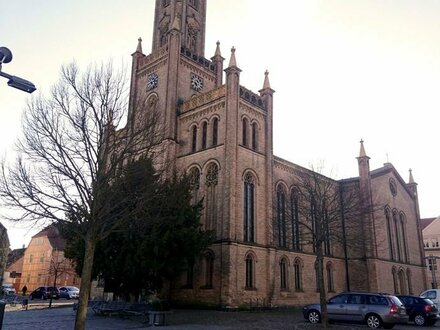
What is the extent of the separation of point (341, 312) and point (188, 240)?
29.3 ft

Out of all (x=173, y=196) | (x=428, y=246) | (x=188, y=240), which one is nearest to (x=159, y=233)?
(x=188, y=240)

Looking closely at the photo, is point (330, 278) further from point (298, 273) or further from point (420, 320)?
point (420, 320)

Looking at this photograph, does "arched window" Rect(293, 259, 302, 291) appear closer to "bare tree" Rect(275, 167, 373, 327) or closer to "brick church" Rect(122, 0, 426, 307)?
"brick church" Rect(122, 0, 426, 307)

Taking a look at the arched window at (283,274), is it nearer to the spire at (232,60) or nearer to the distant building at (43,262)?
the spire at (232,60)

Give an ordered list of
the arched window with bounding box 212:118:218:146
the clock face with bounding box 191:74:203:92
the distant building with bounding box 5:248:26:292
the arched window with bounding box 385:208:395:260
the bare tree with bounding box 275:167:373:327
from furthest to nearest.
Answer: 1. the distant building with bounding box 5:248:26:292
2. the arched window with bounding box 385:208:395:260
3. the clock face with bounding box 191:74:203:92
4. the arched window with bounding box 212:118:218:146
5. the bare tree with bounding box 275:167:373:327

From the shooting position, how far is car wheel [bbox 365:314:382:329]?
1759cm

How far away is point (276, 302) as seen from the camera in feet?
92.5

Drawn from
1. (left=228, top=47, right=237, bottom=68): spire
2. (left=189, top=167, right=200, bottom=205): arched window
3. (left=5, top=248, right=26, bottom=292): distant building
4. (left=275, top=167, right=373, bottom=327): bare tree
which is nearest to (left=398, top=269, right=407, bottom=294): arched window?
(left=275, top=167, right=373, bottom=327): bare tree

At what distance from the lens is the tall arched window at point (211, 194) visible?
2833 centimetres

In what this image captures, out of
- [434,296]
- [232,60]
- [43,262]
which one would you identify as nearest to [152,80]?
[232,60]

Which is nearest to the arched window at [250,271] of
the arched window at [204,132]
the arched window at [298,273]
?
the arched window at [298,273]

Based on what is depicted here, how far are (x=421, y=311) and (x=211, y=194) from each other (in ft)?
49.0

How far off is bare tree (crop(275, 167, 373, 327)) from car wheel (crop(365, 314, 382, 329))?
7.12 feet

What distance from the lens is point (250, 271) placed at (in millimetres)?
27469
